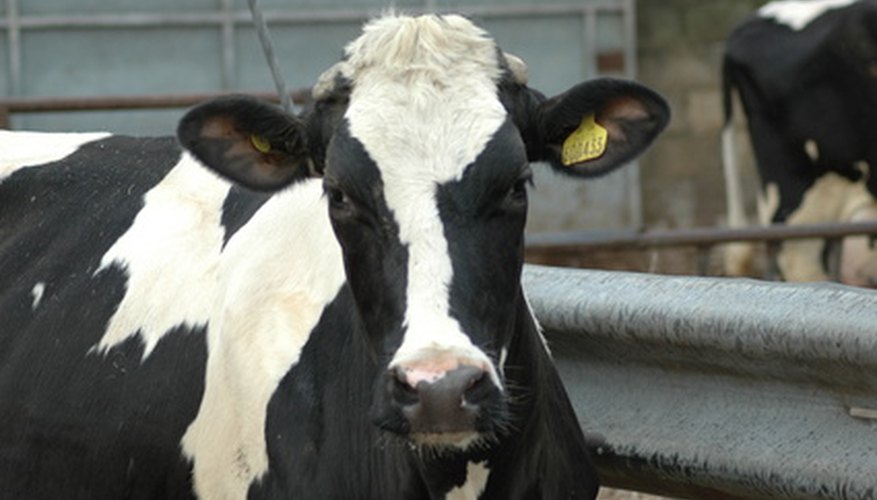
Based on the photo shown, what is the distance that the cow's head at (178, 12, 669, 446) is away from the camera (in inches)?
166

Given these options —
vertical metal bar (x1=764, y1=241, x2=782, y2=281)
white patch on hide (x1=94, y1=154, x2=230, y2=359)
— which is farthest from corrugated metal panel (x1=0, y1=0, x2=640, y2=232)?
white patch on hide (x1=94, y1=154, x2=230, y2=359)

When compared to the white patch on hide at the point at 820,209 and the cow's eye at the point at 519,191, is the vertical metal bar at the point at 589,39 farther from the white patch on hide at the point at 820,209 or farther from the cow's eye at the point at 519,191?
the cow's eye at the point at 519,191

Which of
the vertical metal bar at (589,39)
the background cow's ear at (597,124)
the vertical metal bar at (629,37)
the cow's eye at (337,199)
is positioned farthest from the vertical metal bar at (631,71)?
the cow's eye at (337,199)

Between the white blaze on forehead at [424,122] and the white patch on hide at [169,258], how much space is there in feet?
2.65

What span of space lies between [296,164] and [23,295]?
43.9 inches

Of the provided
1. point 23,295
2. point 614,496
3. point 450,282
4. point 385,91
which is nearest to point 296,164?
point 385,91

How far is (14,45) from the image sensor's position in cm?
1720

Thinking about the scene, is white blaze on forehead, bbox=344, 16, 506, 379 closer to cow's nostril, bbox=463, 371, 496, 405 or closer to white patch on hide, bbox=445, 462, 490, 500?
cow's nostril, bbox=463, 371, 496, 405

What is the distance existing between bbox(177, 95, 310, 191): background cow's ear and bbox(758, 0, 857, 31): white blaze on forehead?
31.2ft

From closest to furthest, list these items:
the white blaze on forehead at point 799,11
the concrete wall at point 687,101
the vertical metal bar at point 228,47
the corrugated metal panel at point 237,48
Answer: the white blaze on forehead at point 799,11, the corrugated metal panel at point 237,48, the vertical metal bar at point 228,47, the concrete wall at point 687,101

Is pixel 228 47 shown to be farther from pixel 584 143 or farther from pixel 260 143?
pixel 584 143

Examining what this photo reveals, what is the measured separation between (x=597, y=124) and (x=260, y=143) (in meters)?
0.76

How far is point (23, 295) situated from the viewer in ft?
18.7

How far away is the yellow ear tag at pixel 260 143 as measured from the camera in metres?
4.91
